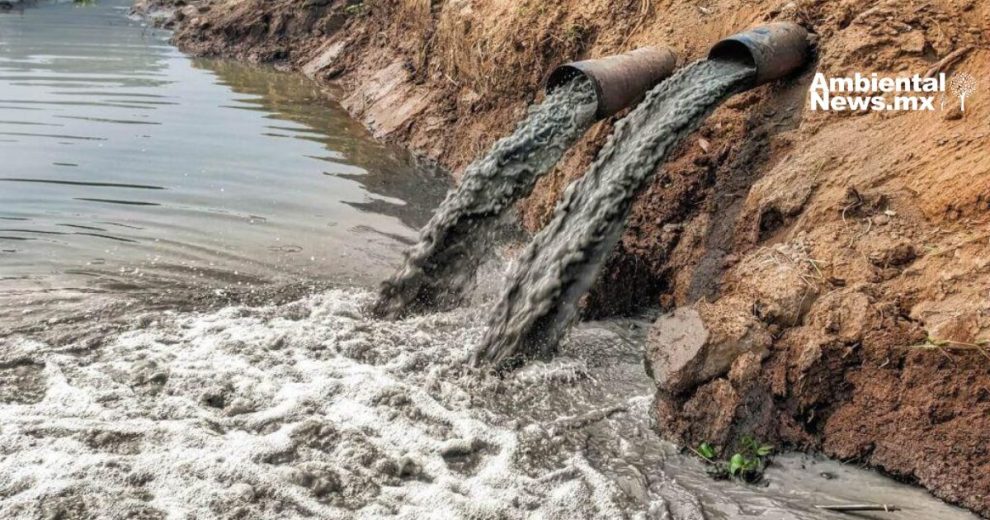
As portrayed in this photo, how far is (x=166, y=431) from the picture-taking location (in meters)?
3.83

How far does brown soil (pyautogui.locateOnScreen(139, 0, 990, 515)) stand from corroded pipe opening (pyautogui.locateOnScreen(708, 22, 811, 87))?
17 cm

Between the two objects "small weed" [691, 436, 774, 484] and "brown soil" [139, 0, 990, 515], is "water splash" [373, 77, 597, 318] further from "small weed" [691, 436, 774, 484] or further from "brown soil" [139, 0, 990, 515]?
"small weed" [691, 436, 774, 484]

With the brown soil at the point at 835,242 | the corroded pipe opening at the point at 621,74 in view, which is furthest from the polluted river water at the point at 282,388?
the corroded pipe opening at the point at 621,74

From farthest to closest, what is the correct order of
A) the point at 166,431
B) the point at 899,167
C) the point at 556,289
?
the point at 556,289 < the point at 899,167 < the point at 166,431

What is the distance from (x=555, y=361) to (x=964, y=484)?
2.15 meters

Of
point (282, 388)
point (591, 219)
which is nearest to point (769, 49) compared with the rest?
point (591, 219)

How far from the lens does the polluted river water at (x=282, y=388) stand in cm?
349

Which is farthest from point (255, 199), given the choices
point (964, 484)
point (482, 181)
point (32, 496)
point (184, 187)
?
point (964, 484)

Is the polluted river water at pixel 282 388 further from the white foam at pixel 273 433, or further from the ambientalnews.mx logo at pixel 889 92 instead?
the ambientalnews.mx logo at pixel 889 92

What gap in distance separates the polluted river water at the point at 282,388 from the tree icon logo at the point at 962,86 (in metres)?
2.18

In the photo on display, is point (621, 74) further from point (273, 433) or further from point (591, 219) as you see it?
→ point (273, 433)

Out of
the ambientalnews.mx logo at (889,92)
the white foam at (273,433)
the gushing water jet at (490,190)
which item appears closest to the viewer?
the white foam at (273,433)

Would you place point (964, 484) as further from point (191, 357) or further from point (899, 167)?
point (191, 357)

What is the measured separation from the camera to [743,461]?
12.3 feet
